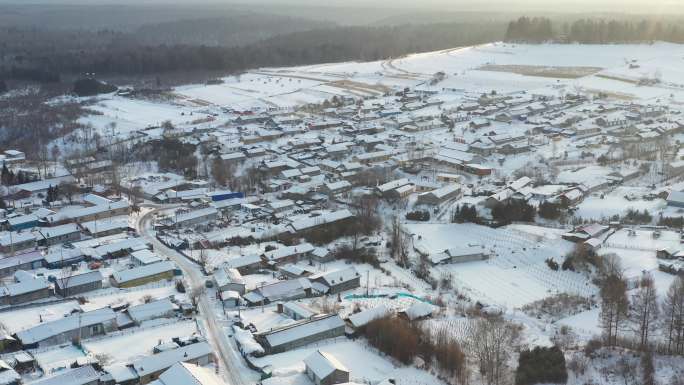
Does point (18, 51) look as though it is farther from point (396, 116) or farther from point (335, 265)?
point (335, 265)

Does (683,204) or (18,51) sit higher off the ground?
(18,51)

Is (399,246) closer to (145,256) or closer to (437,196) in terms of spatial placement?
(437,196)

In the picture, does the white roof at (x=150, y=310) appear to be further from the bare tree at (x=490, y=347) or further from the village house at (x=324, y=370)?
the bare tree at (x=490, y=347)

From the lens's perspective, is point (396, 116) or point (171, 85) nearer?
point (396, 116)

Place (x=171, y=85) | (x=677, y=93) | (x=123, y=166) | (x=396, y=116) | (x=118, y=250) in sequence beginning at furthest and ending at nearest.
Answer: (x=171, y=85) < (x=677, y=93) < (x=396, y=116) < (x=123, y=166) < (x=118, y=250)

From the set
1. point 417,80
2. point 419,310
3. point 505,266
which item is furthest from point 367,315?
point 417,80

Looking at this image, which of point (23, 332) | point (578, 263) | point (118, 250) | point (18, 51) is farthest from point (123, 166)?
point (18, 51)

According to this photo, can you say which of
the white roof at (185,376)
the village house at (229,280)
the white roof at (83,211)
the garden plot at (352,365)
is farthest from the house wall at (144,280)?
the white roof at (83,211)
